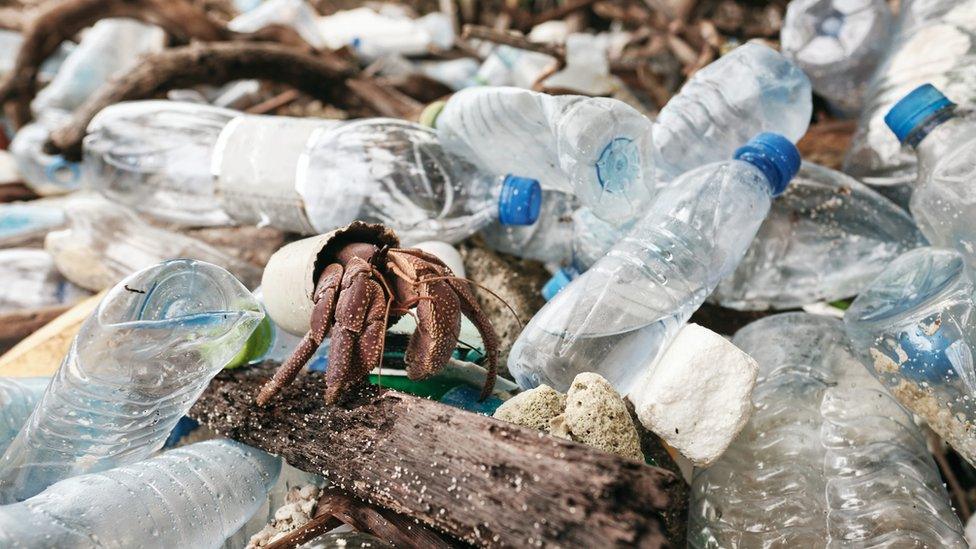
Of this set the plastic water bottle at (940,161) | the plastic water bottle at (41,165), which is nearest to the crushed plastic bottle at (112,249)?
the plastic water bottle at (41,165)

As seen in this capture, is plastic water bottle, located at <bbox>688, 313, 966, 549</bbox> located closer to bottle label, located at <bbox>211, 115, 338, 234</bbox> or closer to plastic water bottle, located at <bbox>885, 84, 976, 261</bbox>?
plastic water bottle, located at <bbox>885, 84, 976, 261</bbox>

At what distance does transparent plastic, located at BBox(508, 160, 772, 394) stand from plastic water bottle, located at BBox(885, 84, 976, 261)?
300mm

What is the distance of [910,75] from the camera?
1644 millimetres

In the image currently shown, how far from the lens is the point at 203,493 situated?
1.08m

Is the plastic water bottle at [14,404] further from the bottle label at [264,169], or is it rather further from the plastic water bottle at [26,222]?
the plastic water bottle at [26,222]

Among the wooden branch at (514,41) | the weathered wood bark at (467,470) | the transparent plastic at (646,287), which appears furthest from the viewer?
the wooden branch at (514,41)

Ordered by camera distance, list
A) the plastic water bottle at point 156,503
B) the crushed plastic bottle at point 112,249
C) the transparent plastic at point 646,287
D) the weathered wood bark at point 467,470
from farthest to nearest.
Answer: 1. the crushed plastic bottle at point 112,249
2. the transparent plastic at point 646,287
3. the plastic water bottle at point 156,503
4. the weathered wood bark at point 467,470

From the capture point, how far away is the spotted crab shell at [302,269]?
3.74 ft

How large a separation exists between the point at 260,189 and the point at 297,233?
0.20 metres

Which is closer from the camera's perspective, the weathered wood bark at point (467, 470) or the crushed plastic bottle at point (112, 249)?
the weathered wood bark at point (467, 470)

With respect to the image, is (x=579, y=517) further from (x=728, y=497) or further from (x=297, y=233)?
(x=297, y=233)

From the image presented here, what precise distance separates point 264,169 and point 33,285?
Result: 0.78m

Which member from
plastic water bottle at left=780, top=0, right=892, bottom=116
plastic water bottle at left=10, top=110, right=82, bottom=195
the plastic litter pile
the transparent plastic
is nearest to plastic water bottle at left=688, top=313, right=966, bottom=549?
the plastic litter pile

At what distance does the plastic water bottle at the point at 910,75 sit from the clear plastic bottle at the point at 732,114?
0.16 metres
